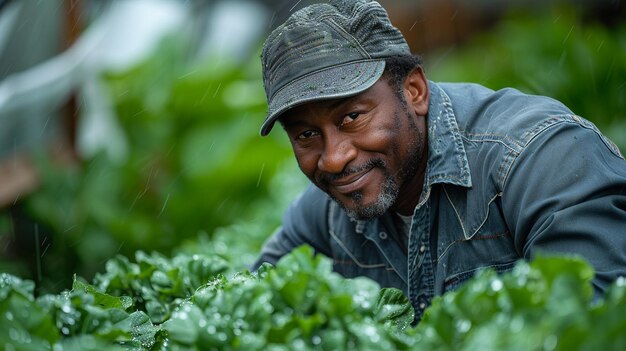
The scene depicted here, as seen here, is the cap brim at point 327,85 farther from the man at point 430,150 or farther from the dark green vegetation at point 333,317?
the dark green vegetation at point 333,317

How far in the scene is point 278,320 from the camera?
86.1 inches

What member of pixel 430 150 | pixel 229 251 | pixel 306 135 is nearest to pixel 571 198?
pixel 430 150

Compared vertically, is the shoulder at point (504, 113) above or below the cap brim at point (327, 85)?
below

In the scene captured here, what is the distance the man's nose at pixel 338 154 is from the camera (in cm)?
312

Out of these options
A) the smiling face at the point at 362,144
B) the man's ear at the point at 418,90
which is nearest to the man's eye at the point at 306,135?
the smiling face at the point at 362,144

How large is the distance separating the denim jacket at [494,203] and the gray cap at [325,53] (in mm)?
381

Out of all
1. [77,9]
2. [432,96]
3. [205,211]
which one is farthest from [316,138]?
[77,9]

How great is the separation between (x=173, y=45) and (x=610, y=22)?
4914 mm

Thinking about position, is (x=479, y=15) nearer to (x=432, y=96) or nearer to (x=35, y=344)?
(x=432, y=96)

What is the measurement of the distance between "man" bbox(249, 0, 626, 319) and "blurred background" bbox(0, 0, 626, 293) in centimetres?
254

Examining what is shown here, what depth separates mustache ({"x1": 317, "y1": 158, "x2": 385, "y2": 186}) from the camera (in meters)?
3.14

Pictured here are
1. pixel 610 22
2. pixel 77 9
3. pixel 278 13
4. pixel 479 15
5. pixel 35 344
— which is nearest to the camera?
pixel 35 344

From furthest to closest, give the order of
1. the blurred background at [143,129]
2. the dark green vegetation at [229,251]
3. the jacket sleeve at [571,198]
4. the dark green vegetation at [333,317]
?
the blurred background at [143,129] → the jacket sleeve at [571,198] → the dark green vegetation at [229,251] → the dark green vegetation at [333,317]

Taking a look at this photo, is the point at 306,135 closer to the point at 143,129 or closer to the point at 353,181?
the point at 353,181
